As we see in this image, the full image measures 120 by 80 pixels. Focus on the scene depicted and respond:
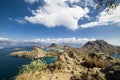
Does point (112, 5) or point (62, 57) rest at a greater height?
point (112, 5)

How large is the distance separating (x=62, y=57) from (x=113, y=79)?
29.7 meters

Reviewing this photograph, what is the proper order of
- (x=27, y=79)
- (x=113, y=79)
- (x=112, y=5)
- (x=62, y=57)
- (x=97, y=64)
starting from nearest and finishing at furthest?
(x=112, y=5) → (x=113, y=79) → (x=27, y=79) → (x=97, y=64) → (x=62, y=57)

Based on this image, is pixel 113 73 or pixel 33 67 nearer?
pixel 113 73

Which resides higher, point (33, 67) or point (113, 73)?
point (113, 73)

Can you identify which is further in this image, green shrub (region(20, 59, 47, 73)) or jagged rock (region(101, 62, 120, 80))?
green shrub (region(20, 59, 47, 73))

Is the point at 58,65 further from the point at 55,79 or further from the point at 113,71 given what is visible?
the point at 113,71

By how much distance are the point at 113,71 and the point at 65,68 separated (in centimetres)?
1683

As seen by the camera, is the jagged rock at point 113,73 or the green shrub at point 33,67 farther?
the green shrub at point 33,67

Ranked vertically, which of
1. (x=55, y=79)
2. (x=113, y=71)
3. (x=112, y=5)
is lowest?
(x=55, y=79)

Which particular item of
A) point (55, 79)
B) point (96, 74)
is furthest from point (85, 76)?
point (55, 79)

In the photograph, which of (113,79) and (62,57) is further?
(62,57)

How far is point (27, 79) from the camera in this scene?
2950 centimetres

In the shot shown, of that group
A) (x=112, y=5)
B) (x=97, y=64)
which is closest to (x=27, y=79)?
(x=97, y=64)

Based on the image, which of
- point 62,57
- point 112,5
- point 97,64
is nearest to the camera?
point 112,5
